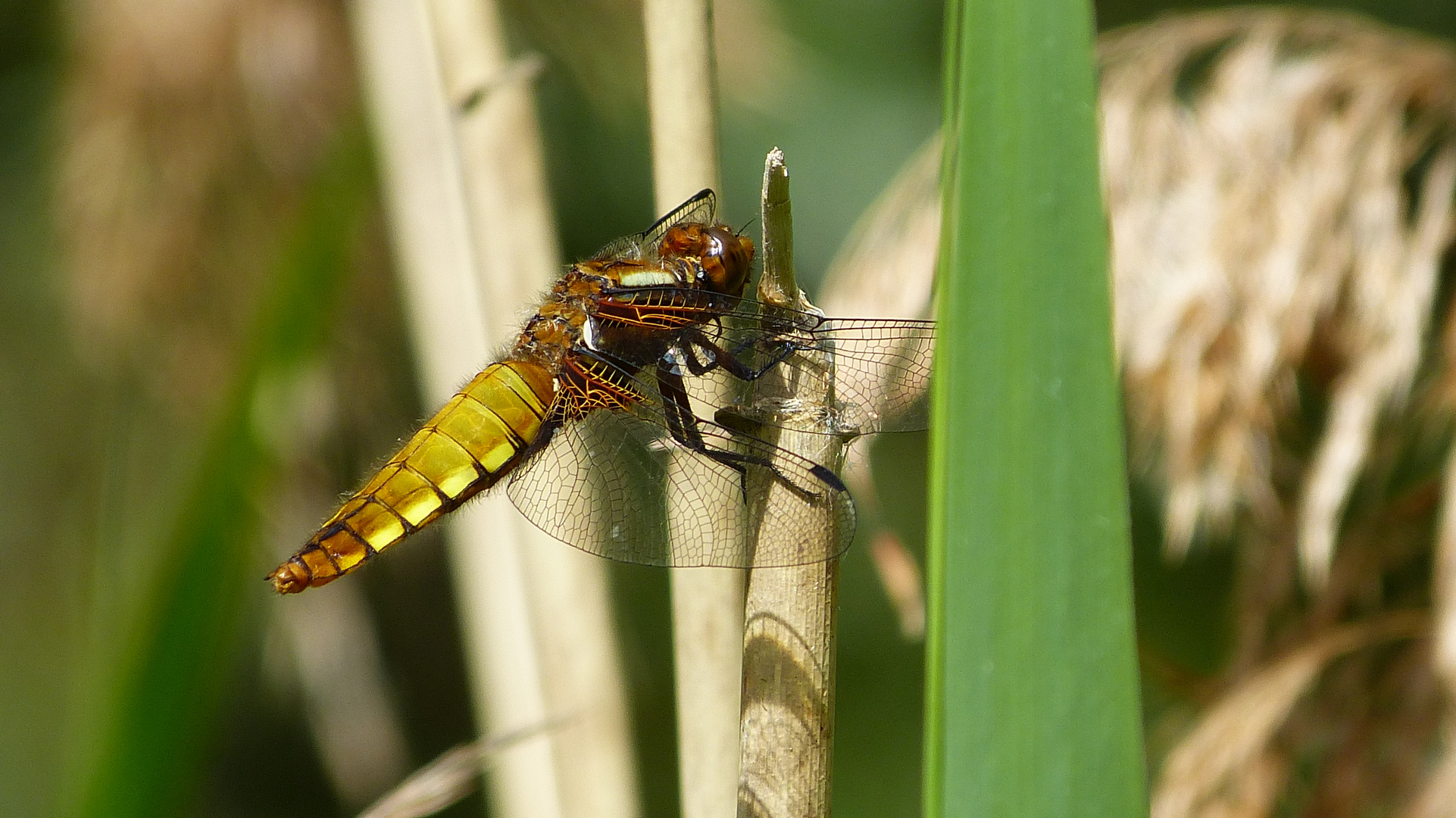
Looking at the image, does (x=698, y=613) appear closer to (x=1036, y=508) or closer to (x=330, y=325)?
(x=1036, y=508)

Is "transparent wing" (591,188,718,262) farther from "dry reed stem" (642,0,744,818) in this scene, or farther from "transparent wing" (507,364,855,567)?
"dry reed stem" (642,0,744,818)

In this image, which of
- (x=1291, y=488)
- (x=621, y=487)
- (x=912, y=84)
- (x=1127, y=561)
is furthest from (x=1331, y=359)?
(x=912, y=84)

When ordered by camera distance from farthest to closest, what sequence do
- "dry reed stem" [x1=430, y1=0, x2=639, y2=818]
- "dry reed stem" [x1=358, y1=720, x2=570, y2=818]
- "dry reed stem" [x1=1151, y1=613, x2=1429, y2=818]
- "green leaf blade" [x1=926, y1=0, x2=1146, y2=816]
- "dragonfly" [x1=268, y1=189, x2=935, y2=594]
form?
"dry reed stem" [x1=1151, y1=613, x2=1429, y2=818] < "dry reed stem" [x1=430, y1=0, x2=639, y2=818] < "dragonfly" [x1=268, y1=189, x2=935, y2=594] < "dry reed stem" [x1=358, y1=720, x2=570, y2=818] < "green leaf blade" [x1=926, y1=0, x2=1146, y2=816]

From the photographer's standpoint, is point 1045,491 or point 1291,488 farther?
point 1291,488

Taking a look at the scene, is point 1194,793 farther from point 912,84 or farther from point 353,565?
point 912,84

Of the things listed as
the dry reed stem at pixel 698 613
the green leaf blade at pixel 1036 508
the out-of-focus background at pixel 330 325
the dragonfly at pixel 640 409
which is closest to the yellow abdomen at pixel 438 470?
the dragonfly at pixel 640 409

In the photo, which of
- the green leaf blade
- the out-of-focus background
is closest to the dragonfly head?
the green leaf blade
